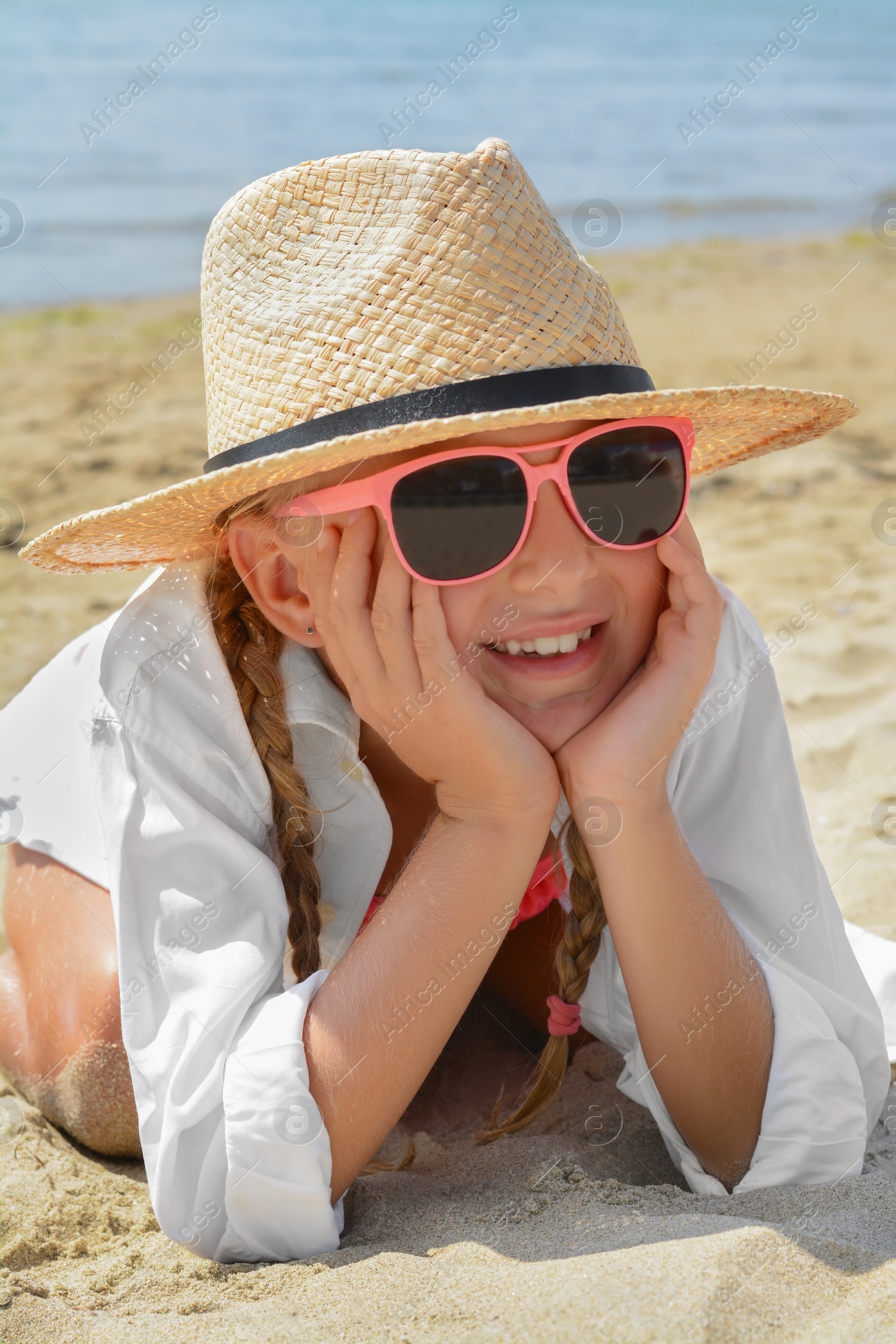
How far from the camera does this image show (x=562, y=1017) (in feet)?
7.20

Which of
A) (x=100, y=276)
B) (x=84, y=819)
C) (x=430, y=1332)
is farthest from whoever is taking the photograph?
(x=100, y=276)

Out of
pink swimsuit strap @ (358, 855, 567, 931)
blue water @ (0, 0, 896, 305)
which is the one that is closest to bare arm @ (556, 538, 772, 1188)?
pink swimsuit strap @ (358, 855, 567, 931)

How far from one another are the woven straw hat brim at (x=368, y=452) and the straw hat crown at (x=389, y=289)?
131 millimetres

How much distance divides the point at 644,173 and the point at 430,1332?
52.3 ft

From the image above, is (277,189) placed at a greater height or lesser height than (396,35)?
greater

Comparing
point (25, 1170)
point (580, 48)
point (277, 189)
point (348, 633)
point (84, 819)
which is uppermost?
point (277, 189)

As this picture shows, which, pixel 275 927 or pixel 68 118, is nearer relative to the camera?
pixel 275 927

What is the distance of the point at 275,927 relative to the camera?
1.89 metres

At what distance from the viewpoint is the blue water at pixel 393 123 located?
12.8m

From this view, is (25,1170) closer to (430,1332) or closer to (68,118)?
(430,1332)

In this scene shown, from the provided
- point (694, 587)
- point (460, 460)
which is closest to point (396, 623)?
point (460, 460)

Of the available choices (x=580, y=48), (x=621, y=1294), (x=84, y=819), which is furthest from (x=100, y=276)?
(x=580, y=48)

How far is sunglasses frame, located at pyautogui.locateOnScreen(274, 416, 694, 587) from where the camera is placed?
1758 millimetres

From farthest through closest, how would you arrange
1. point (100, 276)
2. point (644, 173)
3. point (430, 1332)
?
1. point (644, 173)
2. point (100, 276)
3. point (430, 1332)
